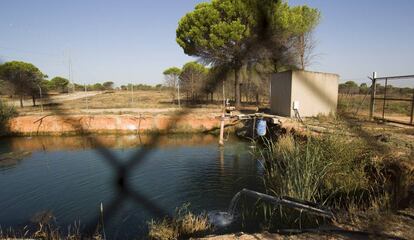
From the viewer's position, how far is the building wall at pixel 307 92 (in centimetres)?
984

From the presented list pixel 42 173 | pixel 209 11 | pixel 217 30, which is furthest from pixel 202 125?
pixel 42 173

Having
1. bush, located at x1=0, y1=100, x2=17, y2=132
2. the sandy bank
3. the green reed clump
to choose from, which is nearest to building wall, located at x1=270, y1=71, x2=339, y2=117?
the sandy bank

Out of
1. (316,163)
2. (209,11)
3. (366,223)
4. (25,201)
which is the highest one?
(209,11)

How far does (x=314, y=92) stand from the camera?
10.1 meters

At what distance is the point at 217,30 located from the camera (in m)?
12.3

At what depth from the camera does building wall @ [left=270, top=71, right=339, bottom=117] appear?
32.3 ft

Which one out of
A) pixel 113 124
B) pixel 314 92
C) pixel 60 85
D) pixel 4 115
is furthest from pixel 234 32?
pixel 60 85

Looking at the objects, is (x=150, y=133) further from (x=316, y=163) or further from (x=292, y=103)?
(x=316, y=163)

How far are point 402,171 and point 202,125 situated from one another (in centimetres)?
846

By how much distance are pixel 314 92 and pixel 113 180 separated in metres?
7.32

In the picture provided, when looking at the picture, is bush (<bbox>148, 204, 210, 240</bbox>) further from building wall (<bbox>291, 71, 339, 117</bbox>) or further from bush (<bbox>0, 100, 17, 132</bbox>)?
bush (<bbox>0, 100, 17, 132</bbox>)

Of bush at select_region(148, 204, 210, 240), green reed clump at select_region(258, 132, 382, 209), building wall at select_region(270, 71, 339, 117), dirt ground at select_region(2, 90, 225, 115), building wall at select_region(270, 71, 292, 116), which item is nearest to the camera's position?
bush at select_region(148, 204, 210, 240)

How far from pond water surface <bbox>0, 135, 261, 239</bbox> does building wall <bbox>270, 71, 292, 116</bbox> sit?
2057mm

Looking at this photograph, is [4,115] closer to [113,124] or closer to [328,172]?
[113,124]
